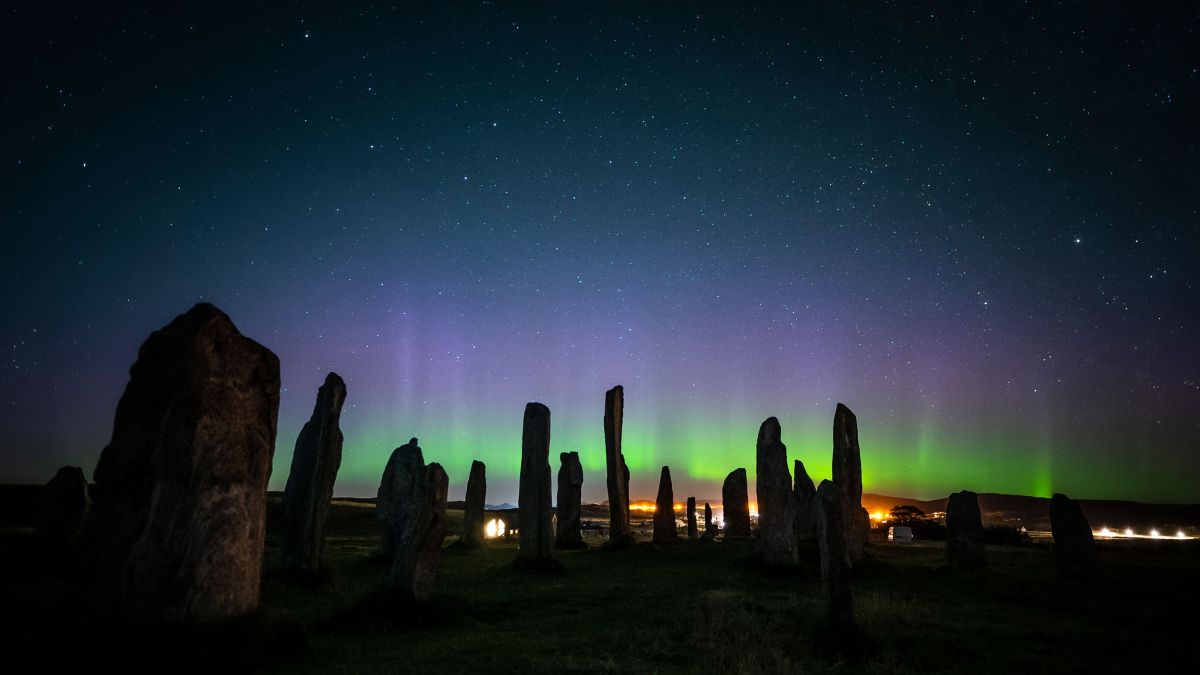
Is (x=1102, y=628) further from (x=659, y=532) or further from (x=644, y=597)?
(x=659, y=532)

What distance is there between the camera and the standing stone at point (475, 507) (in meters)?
27.2

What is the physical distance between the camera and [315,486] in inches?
586

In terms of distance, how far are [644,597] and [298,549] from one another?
26.2 feet

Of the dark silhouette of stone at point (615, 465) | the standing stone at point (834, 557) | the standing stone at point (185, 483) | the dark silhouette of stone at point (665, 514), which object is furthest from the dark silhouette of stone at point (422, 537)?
the dark silhouette of stone at point (665, 514)

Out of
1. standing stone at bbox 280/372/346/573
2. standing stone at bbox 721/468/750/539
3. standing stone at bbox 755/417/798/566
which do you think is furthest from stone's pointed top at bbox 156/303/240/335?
standing stone at bbox 721/468/750/539

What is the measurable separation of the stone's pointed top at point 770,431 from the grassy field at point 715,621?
3.78 metres

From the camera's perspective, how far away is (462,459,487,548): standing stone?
2720 cm

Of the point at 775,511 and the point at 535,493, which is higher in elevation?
the point at 535,493

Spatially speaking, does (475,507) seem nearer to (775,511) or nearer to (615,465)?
(615,465)

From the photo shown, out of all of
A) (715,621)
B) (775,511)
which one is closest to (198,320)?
(715,621)

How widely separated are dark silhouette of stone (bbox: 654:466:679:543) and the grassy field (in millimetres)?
12159

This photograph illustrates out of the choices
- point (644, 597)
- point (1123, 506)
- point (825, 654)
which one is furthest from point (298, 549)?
point (1123, 506)

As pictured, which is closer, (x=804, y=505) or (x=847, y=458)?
(x=847, y=458)

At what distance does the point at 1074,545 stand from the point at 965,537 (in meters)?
2.90
